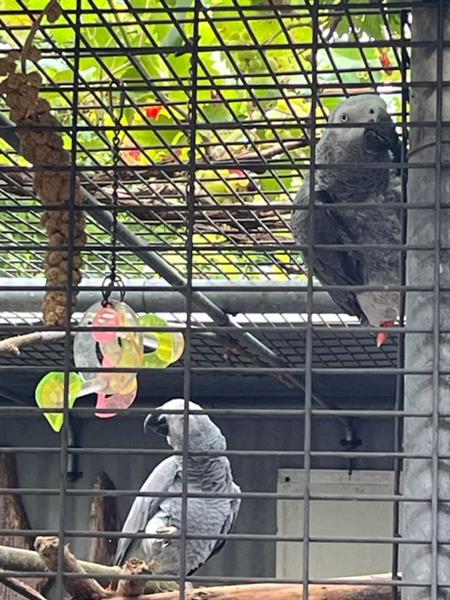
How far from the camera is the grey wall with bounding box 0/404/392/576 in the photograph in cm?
344

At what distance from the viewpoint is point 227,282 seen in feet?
6.61

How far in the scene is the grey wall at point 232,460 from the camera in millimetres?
3441

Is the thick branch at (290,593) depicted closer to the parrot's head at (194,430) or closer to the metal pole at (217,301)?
the metal pole at (217,301)

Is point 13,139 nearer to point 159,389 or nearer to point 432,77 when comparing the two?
point 432,77

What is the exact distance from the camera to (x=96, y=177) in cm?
175

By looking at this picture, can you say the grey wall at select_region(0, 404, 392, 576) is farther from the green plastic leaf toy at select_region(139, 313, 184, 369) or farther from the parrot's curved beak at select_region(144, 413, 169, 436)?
the green plastic leaf toy at select_region(139, 313, 184, 369)

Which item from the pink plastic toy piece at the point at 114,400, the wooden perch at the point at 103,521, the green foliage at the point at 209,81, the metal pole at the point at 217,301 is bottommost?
the wooden perch at the point at 103,521

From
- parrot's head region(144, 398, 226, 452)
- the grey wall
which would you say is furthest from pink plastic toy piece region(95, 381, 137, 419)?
the grey wall

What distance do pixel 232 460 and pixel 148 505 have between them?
43.8 inches

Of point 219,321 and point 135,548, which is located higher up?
point 219,321

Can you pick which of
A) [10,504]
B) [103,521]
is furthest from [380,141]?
[10,504]

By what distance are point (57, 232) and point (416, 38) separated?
0.36 meters

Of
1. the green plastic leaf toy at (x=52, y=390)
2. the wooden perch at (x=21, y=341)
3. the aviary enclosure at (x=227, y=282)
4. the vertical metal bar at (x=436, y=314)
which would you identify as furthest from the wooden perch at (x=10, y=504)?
the vertical metal bar at (x=436, y=314)

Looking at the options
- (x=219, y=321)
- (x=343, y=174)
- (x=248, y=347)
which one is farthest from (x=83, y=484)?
(x=343, y=174)
